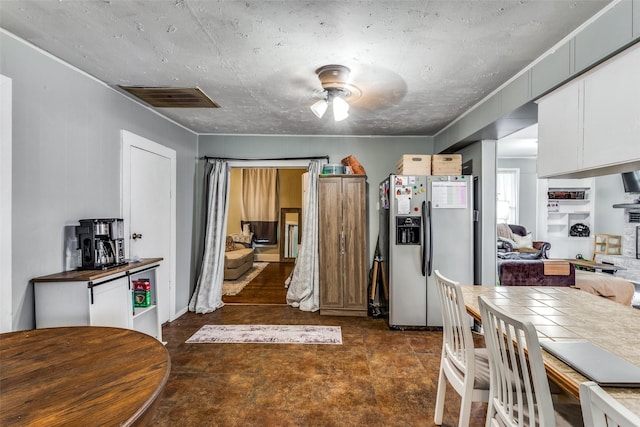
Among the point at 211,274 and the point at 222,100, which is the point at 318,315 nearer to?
the point at 211,274

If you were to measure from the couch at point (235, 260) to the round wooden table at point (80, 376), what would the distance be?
4299mm

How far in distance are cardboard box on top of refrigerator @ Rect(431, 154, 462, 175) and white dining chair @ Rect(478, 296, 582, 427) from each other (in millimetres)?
2515

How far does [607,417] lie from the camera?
720 mm

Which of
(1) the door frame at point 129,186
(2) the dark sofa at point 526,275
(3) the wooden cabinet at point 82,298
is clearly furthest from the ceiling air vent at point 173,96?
(2) the dark sofa at point 526,275

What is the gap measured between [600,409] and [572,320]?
1.07 meters

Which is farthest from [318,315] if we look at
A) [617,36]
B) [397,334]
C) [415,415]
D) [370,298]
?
[617,36]

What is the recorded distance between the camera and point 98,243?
2.36 meters

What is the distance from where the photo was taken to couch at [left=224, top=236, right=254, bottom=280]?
5602 mm

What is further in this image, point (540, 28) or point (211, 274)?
point (211, 274)

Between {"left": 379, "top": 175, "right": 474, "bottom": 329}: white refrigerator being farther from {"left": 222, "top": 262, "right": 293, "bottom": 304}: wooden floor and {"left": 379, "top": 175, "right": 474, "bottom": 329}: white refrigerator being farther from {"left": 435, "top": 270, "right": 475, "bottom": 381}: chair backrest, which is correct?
{"left": 222, "top": 262, "right": 293, "bottom": 304}: wooden floor

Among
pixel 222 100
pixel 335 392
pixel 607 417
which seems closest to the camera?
pixel 607 417

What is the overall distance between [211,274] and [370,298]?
217 centimetres

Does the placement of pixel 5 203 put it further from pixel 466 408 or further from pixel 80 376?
pixel 466 408

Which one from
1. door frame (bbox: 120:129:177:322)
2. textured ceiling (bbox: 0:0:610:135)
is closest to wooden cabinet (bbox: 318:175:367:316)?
textured ceiling (bbox: 0:0:610:135)
